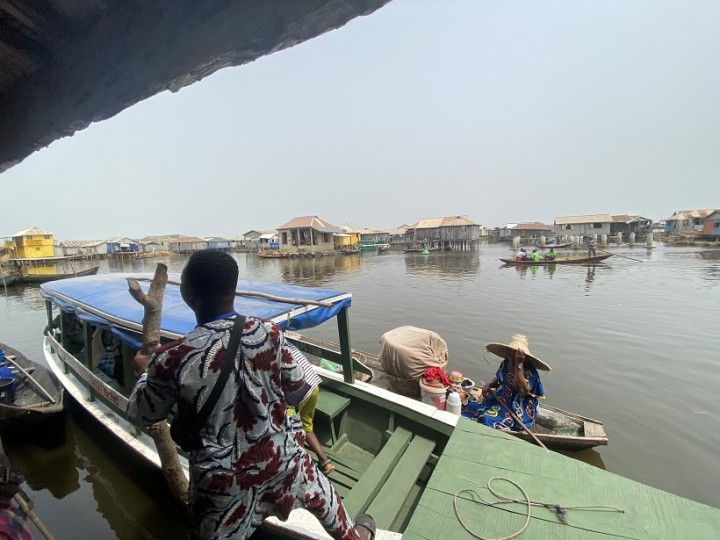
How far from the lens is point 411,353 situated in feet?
18.7

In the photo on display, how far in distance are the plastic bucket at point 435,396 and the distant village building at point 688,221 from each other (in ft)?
266

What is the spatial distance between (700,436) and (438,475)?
6.93 m

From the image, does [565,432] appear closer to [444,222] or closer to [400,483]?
[400,483]

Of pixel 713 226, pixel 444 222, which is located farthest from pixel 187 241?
pixel 713 226

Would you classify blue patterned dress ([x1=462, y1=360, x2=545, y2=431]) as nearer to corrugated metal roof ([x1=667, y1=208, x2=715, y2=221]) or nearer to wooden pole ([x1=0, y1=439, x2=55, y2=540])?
wooden pole ([x1=0, y1=439, x2=55, y2=540])

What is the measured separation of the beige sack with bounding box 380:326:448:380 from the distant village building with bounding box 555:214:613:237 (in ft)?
209

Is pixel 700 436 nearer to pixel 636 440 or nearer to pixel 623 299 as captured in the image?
pixel 636 440

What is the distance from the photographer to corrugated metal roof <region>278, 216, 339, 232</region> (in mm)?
51447

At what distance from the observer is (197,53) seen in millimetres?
1453

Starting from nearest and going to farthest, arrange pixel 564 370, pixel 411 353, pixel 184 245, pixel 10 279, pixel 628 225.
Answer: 1. pixel 411 353
2. pixel 564 370
3. pixel 10 279
4. pixel 628 225
5. pixel 184 245

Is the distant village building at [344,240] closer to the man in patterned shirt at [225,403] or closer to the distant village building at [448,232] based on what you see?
the distant village building at [448,232]

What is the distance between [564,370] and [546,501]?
7.66 metres

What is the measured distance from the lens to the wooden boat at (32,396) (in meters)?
5.56

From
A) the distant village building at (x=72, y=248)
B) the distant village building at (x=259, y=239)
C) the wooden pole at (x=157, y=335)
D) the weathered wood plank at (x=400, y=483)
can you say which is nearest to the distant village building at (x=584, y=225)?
the distant village building at (x=259, y=239)
